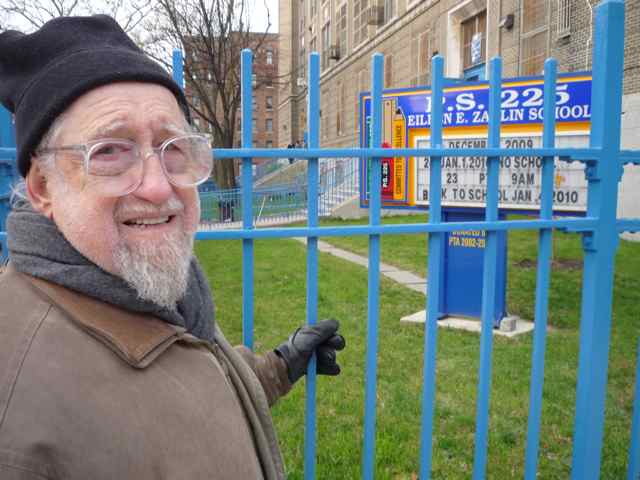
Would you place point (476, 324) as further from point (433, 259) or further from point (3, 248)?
point (3, 248)

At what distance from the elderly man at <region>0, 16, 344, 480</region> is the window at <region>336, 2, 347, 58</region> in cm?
3472

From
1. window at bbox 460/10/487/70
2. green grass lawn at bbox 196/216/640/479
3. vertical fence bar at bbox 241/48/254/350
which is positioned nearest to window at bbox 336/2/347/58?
window at bbox 460/10/487/70

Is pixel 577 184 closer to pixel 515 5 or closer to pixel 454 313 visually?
pixel 454 313

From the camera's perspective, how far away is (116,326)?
1.28 metres

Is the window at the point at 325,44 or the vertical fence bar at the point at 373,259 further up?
the window at the point at 325,44

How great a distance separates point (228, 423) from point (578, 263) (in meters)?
8.90

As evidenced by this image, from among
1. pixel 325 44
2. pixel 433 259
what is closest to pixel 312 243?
pixel 433 259

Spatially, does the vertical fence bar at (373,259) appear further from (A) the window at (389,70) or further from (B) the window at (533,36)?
(A) the window at (389,70)

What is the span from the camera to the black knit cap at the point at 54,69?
1.36 metres

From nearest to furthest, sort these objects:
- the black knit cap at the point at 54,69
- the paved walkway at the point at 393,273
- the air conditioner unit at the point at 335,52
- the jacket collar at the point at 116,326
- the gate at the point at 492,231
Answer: the jacket collar at the point at 116,326
the black knit cap at the point at 54,69
the gate at the point at 492,231
the paved walkway at the point at 393,273
the air conditioner unit at the point at 335,52

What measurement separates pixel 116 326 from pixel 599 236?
79.9 inches

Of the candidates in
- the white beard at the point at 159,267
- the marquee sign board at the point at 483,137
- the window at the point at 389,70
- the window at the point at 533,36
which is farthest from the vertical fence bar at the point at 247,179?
the window at the point at 389,70

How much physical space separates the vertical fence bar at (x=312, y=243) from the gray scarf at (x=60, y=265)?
666 millimetres

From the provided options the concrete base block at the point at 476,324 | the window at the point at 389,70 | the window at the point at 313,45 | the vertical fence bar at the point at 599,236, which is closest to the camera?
the vertical fence bar at the point at 599,236
